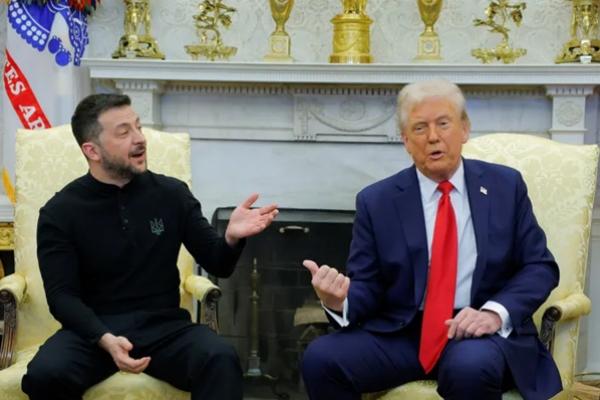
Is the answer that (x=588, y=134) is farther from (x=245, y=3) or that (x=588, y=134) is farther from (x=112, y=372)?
(x=112, y=372)

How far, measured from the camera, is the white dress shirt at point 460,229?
8.96 feet

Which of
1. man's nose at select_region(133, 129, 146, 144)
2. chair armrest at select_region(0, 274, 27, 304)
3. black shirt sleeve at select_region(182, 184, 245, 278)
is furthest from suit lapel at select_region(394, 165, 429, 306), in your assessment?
chair armrest at select_region(0, 274, 27, 304)

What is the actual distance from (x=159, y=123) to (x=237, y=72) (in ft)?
1.45

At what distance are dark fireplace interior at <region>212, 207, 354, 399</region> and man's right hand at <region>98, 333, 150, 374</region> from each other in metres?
1.54

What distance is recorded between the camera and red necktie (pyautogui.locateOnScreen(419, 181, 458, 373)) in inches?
105

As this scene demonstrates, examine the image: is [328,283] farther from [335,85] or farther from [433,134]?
[335,85]

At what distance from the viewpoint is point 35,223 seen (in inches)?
132

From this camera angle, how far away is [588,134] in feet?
14.3

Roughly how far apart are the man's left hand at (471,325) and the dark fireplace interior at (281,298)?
5.16 feet

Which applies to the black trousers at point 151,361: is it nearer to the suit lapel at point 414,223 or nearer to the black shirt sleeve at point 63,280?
the black shirt sleeve at point 63,280

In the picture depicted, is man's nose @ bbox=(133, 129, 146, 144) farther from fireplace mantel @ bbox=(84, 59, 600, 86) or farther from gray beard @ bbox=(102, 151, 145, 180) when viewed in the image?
fireplace mantel @ bbox=(84, 59, 600, 86)

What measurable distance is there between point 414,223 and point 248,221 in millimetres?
463

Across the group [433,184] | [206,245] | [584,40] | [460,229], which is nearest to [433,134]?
[433,184]

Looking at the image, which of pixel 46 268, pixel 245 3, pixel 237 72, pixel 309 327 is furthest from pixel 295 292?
pixel 46 268
